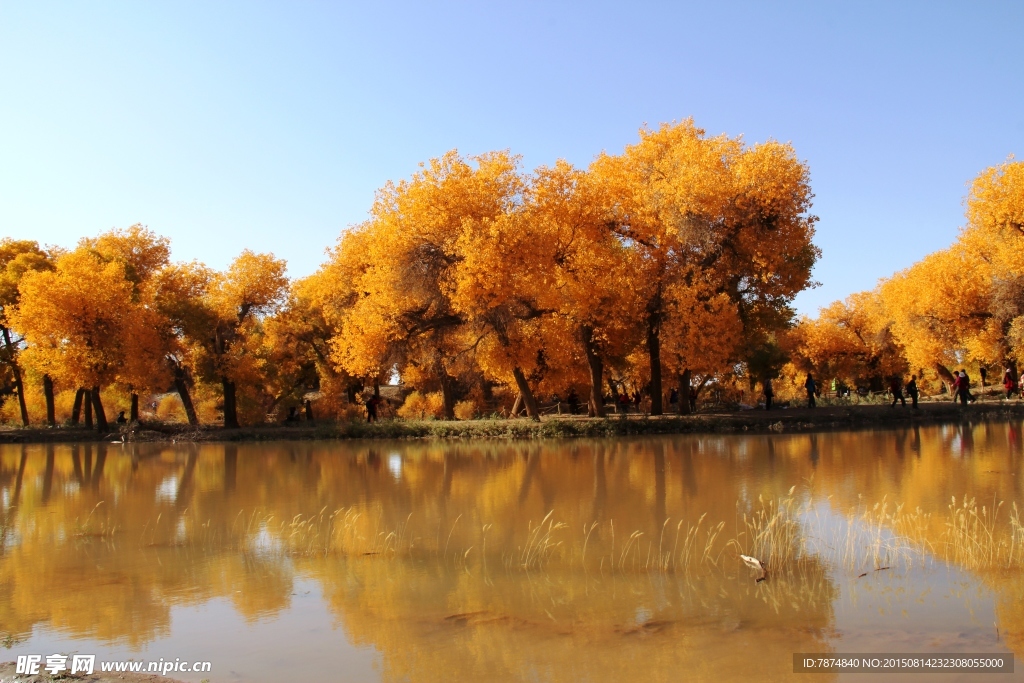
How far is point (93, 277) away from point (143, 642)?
29.2m

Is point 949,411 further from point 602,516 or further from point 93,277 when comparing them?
point 93,277

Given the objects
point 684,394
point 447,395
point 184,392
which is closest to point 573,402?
point 447,395

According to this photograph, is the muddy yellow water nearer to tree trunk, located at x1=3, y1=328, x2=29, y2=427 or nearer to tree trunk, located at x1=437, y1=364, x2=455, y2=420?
tree trunk, located at x1=437, y1=364, x2=455, y2=420

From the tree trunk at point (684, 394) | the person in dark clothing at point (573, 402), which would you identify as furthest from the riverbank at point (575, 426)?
the person in dark clothing at point (573, 402)

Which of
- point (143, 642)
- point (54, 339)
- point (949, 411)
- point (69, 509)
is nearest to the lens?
point (143, 642)

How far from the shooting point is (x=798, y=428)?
1090 inches

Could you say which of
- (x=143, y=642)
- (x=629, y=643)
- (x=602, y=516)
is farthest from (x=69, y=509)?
(x=629, y=643)

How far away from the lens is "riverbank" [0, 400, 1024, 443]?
27656 millimetres

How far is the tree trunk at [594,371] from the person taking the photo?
99.2ft

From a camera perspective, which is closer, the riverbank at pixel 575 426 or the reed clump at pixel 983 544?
the reed clump at pixel 983 544

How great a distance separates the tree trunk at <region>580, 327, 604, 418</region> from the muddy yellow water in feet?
46.1

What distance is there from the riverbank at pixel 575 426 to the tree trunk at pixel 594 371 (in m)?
1.08

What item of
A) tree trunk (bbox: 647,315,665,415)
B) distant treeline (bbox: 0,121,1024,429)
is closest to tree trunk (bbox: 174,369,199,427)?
distant treeline (bbox: 0,121,1024,429)

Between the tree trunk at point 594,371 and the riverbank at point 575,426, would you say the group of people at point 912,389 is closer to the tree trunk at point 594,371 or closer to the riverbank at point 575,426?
the riverbank at point 575,426
